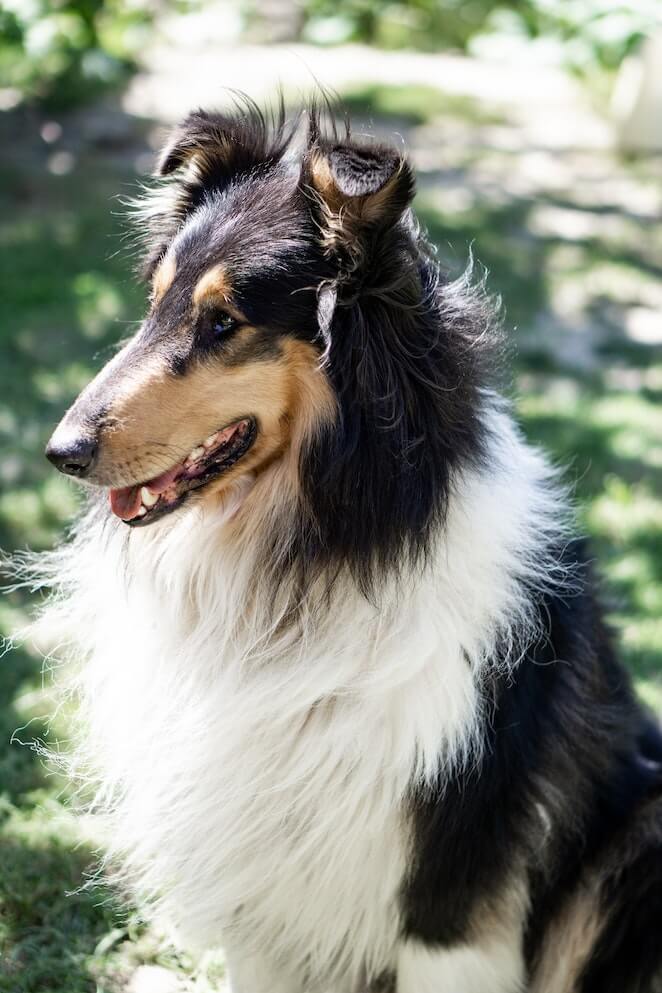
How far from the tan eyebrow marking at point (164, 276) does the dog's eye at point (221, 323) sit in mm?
140

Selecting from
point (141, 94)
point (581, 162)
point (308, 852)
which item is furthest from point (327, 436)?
point (141, 94)

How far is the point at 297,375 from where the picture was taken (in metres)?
2.09

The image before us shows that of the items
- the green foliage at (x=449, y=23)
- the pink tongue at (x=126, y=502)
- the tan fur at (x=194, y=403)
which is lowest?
the green foliage at (x=449, y=23)

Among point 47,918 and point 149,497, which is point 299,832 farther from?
point 47,918

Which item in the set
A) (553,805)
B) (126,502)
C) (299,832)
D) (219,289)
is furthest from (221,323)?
(553,805)

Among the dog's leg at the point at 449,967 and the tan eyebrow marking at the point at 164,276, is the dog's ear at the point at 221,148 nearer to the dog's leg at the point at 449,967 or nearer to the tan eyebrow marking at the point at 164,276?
the tan eyebrow marking at the point at 164,276

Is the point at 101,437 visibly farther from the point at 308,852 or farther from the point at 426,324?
the point at 308,852

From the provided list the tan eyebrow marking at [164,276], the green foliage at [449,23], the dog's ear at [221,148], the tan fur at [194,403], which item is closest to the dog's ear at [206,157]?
the dog's ear at [221,148]

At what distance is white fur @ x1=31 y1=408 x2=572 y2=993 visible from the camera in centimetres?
218

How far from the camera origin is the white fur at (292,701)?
7.14 feet

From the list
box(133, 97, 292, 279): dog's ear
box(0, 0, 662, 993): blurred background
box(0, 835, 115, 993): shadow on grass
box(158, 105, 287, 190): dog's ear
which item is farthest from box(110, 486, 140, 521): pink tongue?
box(0, 835, 115, 993): shadow on grass

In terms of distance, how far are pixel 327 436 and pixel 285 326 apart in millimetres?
218

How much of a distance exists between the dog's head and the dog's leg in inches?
34.2

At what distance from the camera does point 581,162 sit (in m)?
8.84
